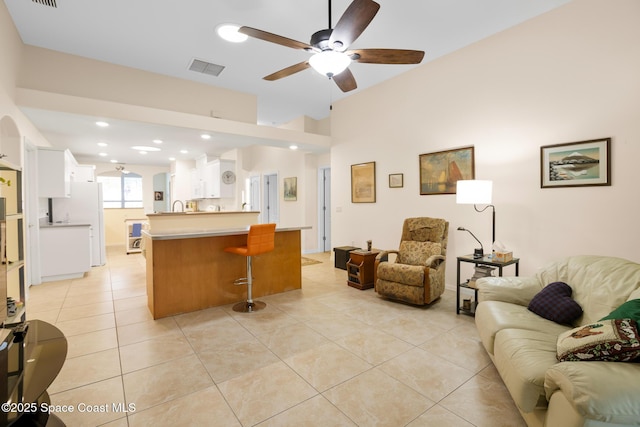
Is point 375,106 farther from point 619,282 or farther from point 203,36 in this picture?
point 619,282

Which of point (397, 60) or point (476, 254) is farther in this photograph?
point (476, 254)

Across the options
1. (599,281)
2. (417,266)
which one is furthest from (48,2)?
(599,281)

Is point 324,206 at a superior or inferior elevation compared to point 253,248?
superior

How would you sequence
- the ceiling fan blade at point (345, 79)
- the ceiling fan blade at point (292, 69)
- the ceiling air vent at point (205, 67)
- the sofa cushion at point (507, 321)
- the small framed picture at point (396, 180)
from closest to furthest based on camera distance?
1. the sofa cushion at point (507, 321)
2. the ceiling fan blade at point (292, 69)
3. the ceiling fan blade at point (345, 79)
4. the ceiling air vent at point (205, 67)
5. the small framed picture at point (396, 180)

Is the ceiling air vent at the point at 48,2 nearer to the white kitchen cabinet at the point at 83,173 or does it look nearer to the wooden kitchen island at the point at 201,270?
the wooden kitchen island at the point at 201,270

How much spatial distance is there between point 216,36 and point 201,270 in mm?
2781

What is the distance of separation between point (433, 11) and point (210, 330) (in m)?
3.99

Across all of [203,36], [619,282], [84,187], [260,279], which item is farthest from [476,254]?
[84,187]

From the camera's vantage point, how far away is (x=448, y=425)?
172cm

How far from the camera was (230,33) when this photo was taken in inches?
139

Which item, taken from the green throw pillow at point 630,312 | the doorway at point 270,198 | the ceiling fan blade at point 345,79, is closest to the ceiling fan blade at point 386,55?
the ceiling fan blade at point 345,79

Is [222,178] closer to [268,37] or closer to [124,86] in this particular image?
[124,86]

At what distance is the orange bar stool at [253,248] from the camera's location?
3293 millimetres

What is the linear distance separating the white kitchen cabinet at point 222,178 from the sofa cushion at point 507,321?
6152mm
